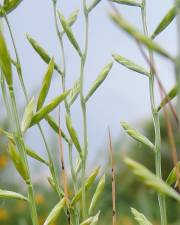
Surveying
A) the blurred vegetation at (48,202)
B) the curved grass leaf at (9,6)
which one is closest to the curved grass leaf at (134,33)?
the curved grass leaf at (9,6)

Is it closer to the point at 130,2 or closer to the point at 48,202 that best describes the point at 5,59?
the point at 130,2

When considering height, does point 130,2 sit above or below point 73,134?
above

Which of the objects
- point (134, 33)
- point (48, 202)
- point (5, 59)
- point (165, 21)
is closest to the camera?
point (134, 33)

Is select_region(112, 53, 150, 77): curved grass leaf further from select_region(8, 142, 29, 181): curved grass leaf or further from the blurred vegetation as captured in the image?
the blurred vegetation

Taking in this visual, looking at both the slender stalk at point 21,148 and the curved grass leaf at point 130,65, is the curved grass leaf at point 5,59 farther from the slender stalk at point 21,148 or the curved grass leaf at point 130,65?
the curved grass leaf at point 130,65

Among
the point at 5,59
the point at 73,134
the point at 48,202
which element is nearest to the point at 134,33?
the point at 5,59
